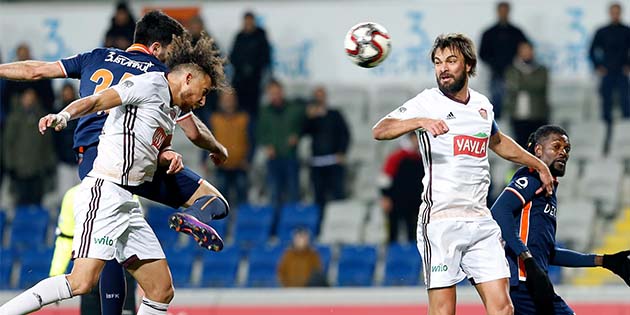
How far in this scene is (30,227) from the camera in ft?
51.9

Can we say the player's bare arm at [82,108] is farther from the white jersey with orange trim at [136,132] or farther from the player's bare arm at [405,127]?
the player's bare arm at [405,127]

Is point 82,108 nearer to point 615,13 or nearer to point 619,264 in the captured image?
point 619,264


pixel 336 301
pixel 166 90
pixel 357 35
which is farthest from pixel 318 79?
pixel 166 90

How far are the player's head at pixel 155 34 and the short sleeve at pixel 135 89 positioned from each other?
2.14ft

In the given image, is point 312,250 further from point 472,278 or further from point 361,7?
point 472,278

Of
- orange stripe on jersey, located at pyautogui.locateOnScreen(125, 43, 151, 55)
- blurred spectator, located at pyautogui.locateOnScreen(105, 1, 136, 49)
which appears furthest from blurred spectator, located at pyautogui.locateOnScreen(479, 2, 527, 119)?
orange stripe on jersey, located at pyautogui.locateOnScreen(125, 43, 151, 55)

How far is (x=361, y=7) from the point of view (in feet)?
55.7

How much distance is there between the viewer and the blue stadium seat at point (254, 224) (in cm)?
1536

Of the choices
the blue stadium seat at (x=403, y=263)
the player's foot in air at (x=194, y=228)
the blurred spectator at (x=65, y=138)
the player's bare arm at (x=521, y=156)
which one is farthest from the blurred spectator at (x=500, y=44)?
the player's foot in air at (x=194, y=228)

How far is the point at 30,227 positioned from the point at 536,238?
10106 mm

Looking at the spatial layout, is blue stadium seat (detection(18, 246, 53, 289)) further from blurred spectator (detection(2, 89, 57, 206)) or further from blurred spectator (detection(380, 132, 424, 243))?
blurred spectator (detection(380, 132, 424, 243))

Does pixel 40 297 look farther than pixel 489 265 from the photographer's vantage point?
No

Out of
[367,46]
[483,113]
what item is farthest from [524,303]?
[367,46]

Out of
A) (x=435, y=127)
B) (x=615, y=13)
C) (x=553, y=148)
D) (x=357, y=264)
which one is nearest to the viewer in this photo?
(x=435, y=127)
